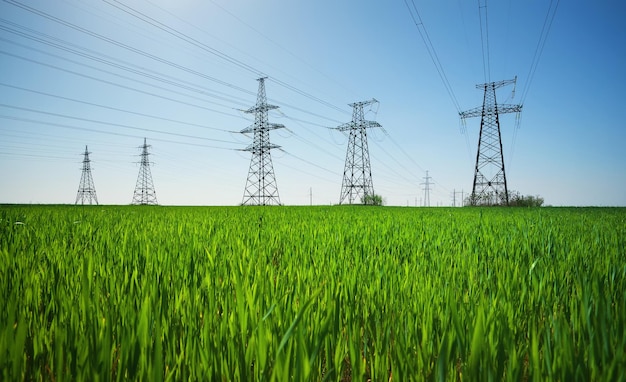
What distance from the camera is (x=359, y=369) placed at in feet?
2.18

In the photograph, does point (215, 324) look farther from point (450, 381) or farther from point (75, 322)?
point (450, 381)

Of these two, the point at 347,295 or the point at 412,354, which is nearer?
the point at 412,354

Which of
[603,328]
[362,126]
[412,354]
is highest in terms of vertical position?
[362,126]

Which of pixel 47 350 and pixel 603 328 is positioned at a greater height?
pixel 603 328

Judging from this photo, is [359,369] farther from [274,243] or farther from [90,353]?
[274,243]

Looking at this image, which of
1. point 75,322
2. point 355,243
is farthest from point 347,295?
point 355,243

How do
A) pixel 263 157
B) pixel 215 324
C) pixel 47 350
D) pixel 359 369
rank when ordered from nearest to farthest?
pixel 359 369 → pixel 47 350 → pixel 215 324 → pixel 263 157

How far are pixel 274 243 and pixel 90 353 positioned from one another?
2056mm

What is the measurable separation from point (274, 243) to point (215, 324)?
1.79 meters

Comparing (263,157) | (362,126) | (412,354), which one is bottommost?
(412,354)

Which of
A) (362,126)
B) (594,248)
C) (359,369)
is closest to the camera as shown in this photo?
(359,369)

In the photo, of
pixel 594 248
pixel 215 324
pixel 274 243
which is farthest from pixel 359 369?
pixel 594 248

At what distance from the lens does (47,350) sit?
2.69 feet

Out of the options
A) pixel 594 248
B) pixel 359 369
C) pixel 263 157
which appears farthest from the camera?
pixel 263 157
